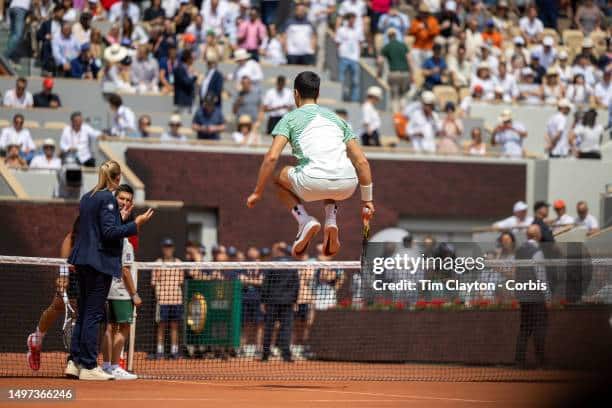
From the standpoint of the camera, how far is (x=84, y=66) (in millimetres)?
23844

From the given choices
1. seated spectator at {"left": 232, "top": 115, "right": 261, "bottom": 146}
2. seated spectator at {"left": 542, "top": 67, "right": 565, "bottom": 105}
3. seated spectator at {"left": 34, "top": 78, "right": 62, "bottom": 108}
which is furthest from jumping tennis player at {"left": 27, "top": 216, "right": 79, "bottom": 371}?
seated spectator at {"left": 542, "top": 67, "right": 565, "bottom": 105}

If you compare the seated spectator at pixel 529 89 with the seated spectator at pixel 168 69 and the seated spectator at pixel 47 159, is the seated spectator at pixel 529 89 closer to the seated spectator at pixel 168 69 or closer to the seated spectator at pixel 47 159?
the seated spectator at pixel 168 69

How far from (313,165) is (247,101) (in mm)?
13616

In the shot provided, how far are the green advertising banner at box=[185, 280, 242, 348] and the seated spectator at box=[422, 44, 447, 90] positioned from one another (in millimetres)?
12391

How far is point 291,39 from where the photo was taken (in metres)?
25.8

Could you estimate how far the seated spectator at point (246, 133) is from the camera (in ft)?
74.5

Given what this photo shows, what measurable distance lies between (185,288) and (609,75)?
15935 mm

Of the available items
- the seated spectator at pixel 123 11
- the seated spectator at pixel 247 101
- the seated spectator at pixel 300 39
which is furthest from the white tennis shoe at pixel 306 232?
the seated spectator at pixel 123 11

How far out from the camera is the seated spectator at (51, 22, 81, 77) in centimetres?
2370

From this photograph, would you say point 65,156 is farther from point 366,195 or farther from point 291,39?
point 366,195

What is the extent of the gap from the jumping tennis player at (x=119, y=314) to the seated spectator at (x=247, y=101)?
11.1 m

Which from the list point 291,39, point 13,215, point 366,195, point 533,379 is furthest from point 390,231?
point 366,195

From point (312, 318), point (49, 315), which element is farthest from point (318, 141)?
point (312, 318)

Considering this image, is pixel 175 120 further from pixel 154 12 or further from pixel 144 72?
pixel 154 12
